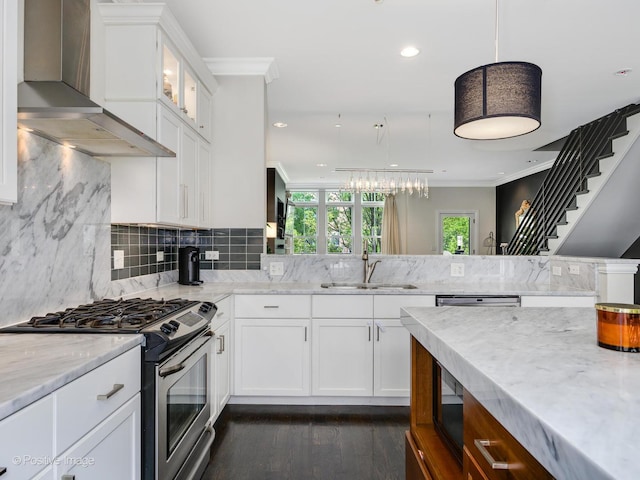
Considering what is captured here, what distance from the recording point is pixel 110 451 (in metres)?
1.37

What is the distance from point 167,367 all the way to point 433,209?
8.98 metres

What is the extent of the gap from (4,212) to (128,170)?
875 mm

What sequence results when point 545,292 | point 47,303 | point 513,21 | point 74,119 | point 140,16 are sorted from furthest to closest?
1. point 545,292
2. point 513,21
3. point 140,16
4. point 47,303
5. point 74,119

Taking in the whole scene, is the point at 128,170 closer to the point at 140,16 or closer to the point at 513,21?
the point at 140,16

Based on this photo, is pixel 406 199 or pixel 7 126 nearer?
pixel 7 126

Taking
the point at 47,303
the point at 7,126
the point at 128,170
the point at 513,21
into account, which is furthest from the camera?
the point at 513,21

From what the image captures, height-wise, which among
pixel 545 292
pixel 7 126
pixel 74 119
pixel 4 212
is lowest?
pixel 545 292

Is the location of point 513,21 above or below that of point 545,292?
above

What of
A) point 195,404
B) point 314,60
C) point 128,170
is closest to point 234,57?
point 314,60

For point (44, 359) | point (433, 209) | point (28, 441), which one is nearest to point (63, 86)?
point (44, 359)

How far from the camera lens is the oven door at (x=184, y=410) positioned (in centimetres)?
169

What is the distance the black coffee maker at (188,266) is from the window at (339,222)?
23.0ft

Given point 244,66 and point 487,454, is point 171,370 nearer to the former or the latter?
point 487,454

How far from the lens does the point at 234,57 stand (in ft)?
11.1
